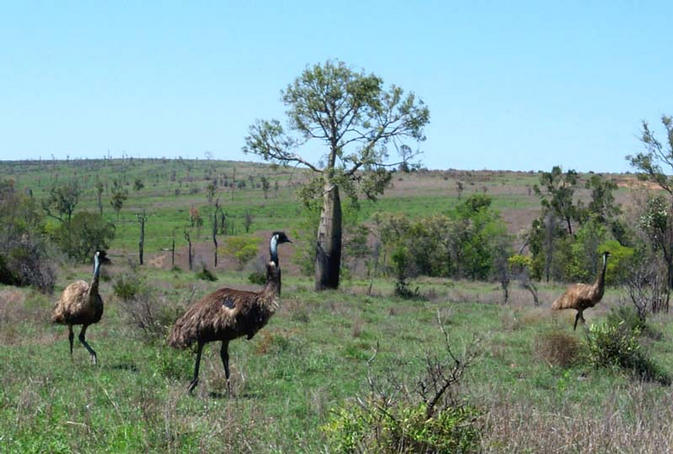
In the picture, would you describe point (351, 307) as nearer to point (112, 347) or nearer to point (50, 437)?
point (112, 347)

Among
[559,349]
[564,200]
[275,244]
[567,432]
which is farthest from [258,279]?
[564,200]

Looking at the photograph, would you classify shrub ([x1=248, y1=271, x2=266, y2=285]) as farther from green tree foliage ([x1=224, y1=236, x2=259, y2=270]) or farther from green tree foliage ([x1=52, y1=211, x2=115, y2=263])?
green tree foliage ([x1=224, y1=236, x2=259, y2=270])

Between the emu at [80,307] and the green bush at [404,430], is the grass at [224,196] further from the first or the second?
the green bush at [404,430]

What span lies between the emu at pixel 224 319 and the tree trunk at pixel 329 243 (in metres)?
21.1

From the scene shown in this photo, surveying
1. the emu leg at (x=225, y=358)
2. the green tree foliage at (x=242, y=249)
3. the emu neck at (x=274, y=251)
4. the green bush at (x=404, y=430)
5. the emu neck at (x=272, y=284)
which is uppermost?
the emu neck at (x=274, y=251)

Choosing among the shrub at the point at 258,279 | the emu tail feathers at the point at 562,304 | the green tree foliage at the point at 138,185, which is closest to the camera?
the emu tail feathers at the point at 562,304

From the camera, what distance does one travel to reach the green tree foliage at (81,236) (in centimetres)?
6047

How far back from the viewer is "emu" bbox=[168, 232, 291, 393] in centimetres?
1039

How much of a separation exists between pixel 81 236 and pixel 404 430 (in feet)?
191

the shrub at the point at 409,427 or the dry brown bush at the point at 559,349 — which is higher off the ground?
the shrub at the point at 409,427

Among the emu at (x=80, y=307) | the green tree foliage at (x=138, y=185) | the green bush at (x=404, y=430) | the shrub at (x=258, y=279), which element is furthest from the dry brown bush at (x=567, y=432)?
the green tree foliage at (x=138, y=185)

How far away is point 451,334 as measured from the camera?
17.7m

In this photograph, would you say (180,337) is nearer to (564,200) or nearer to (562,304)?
(562,304)

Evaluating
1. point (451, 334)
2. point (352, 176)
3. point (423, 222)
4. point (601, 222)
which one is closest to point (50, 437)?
point (451, 334)
